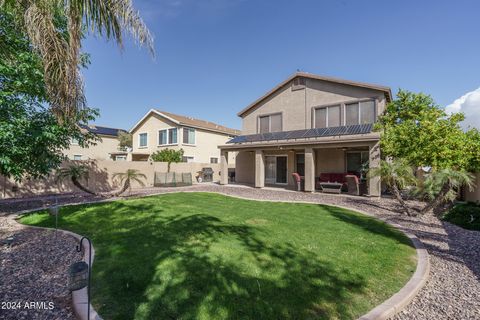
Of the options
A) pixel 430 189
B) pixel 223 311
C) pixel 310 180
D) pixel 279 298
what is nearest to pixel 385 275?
pixel 279 298

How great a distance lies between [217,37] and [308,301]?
16482mm

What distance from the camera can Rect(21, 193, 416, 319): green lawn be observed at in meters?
3.08

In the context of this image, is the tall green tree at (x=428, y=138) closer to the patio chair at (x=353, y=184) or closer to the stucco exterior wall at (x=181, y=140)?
the patio chair at (x=353, y=184)

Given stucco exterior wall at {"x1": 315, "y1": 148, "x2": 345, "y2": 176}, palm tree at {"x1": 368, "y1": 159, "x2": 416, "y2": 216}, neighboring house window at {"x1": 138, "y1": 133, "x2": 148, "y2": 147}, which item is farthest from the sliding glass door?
neighboring house window at {"x1": 138, "y1": 133, "x2": 148, "y2": 147}

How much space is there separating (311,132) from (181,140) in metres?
14.2

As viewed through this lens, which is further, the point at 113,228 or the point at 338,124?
the point at 338,124

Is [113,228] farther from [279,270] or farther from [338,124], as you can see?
[338,124]

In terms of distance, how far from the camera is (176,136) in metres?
25.6

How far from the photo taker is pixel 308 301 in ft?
10.6

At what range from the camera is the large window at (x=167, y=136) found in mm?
25875

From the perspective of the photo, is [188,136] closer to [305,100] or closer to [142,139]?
[142,139]

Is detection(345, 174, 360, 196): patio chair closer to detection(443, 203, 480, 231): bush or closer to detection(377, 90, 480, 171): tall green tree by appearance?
detection(377, 90, 480, 171): tall green tree

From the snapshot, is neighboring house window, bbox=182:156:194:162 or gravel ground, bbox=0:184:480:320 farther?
neighboring house window, bbox=182:156:194:162

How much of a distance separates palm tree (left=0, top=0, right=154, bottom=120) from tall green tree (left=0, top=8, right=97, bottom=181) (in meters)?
2.69
